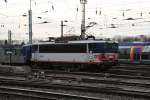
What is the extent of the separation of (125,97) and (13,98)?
442 centimetres

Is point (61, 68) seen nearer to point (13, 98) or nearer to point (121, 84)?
point (121, 84)

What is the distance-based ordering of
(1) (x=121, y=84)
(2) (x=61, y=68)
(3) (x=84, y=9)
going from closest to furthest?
(1) (x=121, y=84) → (2) (x=61, y=68) → (3) (x=84, y=9)

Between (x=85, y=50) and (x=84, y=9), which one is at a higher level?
(x=84, y=9)

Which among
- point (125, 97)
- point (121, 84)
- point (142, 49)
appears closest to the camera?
point (125, 97)

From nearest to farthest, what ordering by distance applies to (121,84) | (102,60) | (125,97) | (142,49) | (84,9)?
(125,97) → (121,84) → (102,60) → (142,49) → (84,9)

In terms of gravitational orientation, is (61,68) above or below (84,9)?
below

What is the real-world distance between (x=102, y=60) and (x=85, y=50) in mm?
1690

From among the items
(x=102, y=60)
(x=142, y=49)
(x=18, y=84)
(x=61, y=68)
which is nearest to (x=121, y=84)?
(x=18, y=84)

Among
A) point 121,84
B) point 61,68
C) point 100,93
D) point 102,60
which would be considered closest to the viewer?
point 100,93

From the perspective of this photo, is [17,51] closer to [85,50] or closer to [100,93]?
[85,50]

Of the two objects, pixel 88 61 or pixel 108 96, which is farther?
pixel 88 61

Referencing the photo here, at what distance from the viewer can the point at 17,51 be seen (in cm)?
4178

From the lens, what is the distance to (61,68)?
3606 centimetres


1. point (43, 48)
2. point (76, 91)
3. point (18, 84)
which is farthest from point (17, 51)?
point (76, 91)
